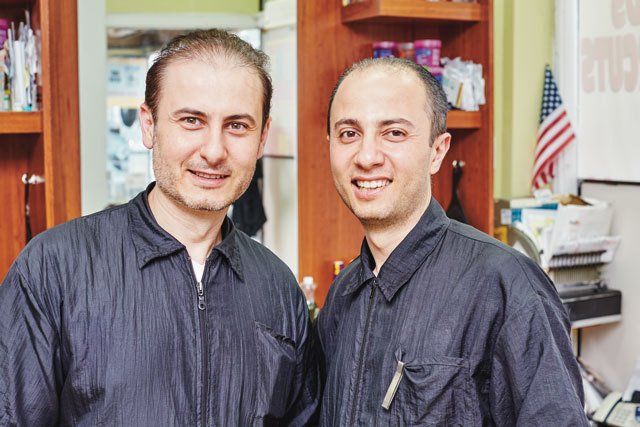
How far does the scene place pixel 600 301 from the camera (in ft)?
13.5

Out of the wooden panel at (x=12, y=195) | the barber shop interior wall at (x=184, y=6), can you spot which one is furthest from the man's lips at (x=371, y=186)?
the barber shop interior wall at (x=184, y=6)

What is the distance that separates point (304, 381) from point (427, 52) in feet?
6.95

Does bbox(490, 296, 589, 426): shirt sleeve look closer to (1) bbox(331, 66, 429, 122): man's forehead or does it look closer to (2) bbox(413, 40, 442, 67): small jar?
(1) bbox(331, 66, 429, 122): man's forehead

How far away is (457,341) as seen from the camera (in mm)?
1710

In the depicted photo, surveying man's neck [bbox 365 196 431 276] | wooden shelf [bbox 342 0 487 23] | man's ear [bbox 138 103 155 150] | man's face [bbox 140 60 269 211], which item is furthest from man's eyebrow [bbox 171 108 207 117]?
wooden shelf [bbox 342 0 487 23]

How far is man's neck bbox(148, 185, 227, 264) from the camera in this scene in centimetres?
Result: 191

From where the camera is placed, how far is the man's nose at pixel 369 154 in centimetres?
181

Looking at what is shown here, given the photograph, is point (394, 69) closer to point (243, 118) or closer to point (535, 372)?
point (243, 118)

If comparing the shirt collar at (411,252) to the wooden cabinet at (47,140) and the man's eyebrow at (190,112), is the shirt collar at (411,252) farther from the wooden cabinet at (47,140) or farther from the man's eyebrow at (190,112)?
the wooden cabinet at (47,140)

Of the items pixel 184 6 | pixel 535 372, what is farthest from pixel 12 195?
pixel 184 6

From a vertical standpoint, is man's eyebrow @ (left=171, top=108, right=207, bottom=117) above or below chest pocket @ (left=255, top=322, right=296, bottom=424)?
above

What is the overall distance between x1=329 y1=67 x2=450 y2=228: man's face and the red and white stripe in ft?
8.62

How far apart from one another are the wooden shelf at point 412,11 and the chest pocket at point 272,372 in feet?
6.46

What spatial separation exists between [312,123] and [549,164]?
4.54 feet
